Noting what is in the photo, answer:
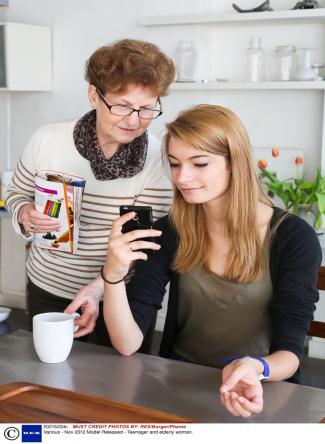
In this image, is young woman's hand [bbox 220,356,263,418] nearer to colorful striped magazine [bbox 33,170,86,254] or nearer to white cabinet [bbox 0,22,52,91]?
colorful striped magazine [bbox 33,170,86,254]

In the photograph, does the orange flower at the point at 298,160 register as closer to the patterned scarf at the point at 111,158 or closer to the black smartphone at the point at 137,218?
the patterned scarf at the point at 111,158

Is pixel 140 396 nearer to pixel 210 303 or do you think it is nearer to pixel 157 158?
pixel 210 303

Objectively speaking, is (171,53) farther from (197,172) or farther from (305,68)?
(197,172)

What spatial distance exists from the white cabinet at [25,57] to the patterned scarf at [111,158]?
7.22 ft

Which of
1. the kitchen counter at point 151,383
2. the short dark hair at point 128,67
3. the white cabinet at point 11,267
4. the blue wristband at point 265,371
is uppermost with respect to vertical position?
the short dark hair at point 128,67

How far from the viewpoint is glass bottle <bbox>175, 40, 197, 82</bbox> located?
367 centimetres

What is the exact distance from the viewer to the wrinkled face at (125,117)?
5.59 ft

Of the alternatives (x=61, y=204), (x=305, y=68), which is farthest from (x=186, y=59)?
(x=61, y=204)

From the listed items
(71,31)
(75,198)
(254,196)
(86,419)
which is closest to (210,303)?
(254,196)

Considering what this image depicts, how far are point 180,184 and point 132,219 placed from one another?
0.67 ft

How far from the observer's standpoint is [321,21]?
3432 millimetres

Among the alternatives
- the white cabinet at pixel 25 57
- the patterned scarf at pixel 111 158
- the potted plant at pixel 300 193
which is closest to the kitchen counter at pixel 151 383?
the patterned scarf at pixel 111 158

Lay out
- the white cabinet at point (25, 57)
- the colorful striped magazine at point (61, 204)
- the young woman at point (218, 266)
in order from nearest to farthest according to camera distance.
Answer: the young woman at point (218, 266) < the colorful striped magazine at point (61, 204) < the white cabinet at point (25, 57)

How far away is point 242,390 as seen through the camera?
126cm
